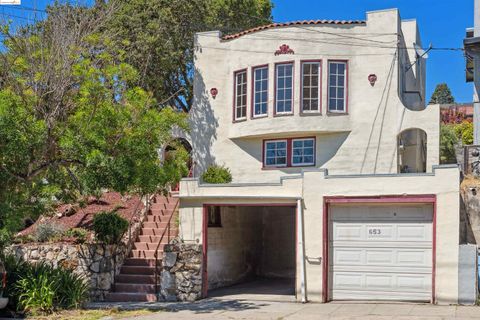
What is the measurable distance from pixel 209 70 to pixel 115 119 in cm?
943

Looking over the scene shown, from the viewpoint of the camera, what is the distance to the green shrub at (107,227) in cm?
1808

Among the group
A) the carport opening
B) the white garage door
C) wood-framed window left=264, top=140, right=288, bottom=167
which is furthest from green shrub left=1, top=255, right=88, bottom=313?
wood-framed window left=264, top=140, right=288, bottom=167

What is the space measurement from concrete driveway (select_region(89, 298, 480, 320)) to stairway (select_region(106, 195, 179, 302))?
126 centimetres

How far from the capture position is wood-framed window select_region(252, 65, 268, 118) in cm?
2211

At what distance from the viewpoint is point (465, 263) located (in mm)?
14805

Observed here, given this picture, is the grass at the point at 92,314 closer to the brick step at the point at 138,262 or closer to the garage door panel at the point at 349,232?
the brick step at the point at 138,262

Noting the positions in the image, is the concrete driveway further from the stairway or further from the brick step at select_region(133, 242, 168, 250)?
the brick step at select_region(133, 242, 168, 250)

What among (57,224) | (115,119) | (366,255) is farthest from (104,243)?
(366,255)

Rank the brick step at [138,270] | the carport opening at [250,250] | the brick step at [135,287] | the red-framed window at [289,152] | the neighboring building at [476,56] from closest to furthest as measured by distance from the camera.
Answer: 1. the brick step at [135,287]
2. the brick step at [138,270]
3. the carport opening at [250,250]
4. the neighboring building at [476,56]
5. the red-framed window at [289,152]

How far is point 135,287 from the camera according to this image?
18.0 metres

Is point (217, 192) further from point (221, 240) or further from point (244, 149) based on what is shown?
point (244, 149)

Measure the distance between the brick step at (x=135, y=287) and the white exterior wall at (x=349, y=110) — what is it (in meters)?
6.46

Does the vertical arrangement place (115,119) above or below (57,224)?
above

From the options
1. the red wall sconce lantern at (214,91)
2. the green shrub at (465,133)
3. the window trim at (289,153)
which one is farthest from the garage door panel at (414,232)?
the green shrub at (465,133)
